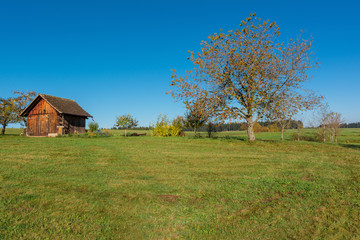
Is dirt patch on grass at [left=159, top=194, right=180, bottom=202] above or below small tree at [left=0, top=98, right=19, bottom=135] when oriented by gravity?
below

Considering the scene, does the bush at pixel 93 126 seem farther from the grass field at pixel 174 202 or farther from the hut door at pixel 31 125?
the grass field at pixel 174 202

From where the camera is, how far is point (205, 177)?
330 inches

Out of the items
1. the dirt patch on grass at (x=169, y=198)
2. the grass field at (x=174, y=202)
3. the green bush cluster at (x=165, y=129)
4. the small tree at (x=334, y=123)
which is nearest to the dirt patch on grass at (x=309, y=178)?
the grass field at (x=174, y=202)

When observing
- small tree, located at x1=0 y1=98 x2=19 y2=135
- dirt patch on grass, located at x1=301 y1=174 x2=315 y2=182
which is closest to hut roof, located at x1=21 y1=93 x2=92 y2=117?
small tree, located at x1=0 y1=98 x2=19 y2=135

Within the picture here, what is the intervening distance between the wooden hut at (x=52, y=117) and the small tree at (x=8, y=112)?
7.99 metres

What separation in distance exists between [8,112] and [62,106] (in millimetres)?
16007

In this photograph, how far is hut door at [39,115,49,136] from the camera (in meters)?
34.0

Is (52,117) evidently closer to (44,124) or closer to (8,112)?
(44,124)

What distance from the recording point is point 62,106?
3453 centimetres

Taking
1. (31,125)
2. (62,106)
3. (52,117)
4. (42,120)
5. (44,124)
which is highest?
(62,106)

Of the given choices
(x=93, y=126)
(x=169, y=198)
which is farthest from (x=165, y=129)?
(x=169, y=198)

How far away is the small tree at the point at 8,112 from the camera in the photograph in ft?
135

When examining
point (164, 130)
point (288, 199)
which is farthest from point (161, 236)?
point (164, 130)

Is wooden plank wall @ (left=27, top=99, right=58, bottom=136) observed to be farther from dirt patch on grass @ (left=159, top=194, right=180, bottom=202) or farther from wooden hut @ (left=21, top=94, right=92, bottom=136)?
dirt patch on grass @ (left=159, top=194, right=180, bottom=202)
